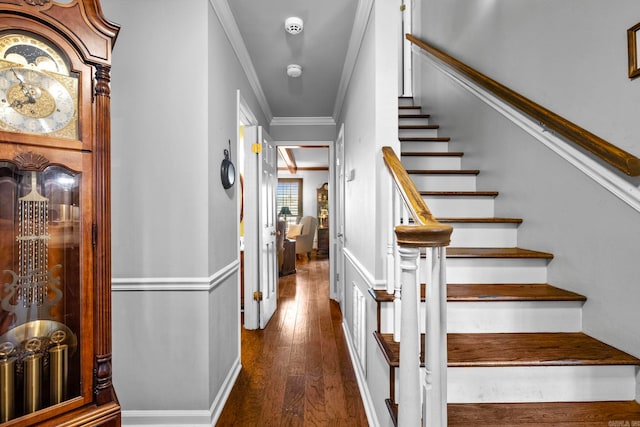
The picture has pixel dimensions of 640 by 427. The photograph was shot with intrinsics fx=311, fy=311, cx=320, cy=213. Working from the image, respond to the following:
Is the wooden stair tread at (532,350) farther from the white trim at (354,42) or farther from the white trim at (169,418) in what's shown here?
the white trim at (354,42)

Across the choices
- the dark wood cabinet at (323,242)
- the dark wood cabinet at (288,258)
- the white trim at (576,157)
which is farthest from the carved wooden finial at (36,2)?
the dark wood cabinet at (323,242)

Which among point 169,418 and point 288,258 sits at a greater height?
point 288,258

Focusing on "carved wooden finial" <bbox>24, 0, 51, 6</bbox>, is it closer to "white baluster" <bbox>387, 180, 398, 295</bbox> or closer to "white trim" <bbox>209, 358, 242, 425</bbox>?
"white baluster" <bbox>387, 180, 398, 295</bbox>

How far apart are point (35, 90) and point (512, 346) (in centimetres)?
205

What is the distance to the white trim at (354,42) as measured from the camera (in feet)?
6.34

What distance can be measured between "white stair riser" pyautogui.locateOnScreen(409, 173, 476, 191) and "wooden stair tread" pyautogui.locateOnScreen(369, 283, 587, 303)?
81cm

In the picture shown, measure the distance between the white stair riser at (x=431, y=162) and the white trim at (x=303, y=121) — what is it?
82.0 inches

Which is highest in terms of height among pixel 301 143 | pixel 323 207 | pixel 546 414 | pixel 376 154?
pixel 301 143

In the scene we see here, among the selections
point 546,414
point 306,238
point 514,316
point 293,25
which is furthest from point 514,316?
point 306,238

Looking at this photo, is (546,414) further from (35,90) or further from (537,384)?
(35,90)

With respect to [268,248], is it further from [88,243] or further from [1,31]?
[1,31]

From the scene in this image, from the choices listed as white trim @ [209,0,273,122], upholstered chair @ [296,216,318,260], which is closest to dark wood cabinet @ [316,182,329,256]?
upholstered chair @ [296,216,318,260]

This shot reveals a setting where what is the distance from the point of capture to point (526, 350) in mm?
1334

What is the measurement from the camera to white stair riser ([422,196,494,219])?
208 centimetres
